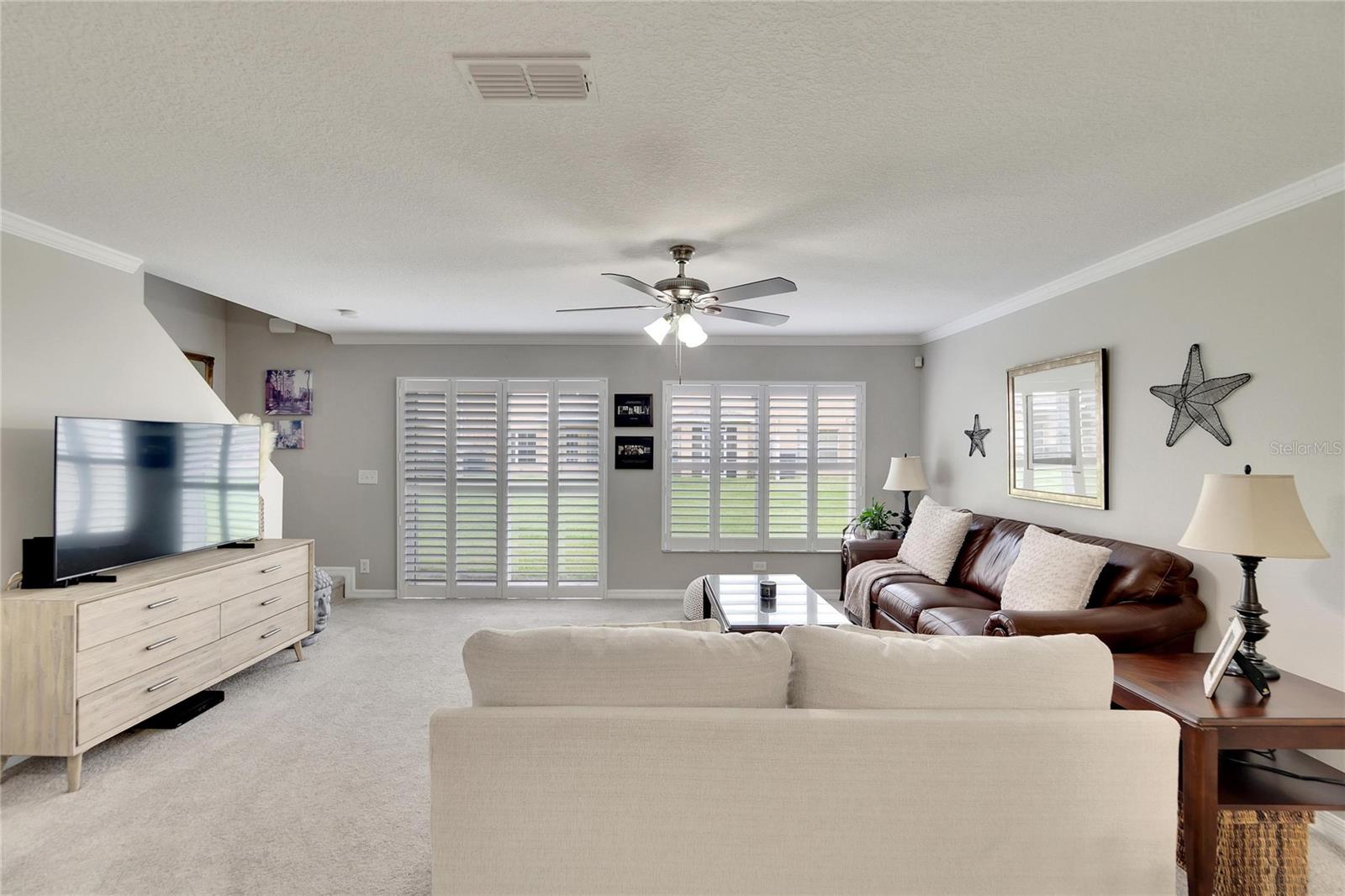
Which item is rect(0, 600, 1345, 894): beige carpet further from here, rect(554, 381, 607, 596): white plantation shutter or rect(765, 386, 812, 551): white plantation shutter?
rect(765, 386, 812, 551): white plantation shutter

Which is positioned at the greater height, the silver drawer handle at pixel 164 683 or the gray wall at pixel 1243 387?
the gray wall at pixel 1243 387

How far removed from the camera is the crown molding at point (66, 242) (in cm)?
287

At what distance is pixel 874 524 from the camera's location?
5.48 m

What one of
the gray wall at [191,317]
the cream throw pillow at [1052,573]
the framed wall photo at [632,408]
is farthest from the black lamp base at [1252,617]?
the gray wall at [191,317]

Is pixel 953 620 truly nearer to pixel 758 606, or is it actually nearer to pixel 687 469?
pixel 758 606

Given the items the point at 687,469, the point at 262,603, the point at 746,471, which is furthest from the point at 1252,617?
the point at 262,603

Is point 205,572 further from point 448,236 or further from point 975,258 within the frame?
point 975,258

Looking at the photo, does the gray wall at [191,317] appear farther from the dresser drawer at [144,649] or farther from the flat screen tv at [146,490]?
the dresser drawer at [144,649]

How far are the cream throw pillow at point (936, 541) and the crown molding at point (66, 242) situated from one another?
500 centimetres

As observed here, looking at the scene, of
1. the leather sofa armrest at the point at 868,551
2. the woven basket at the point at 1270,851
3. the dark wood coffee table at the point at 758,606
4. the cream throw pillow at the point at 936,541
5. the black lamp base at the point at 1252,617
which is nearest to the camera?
the woven basket at the point at 1270,851

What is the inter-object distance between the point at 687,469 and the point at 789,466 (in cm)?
93

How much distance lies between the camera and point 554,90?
181cm

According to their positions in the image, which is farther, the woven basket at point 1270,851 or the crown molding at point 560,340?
the crown molding at point 560,340

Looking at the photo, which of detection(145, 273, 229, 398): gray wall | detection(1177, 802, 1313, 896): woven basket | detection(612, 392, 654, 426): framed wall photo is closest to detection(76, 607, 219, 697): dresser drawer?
detection(145, 273, 229, 398): gray wall
